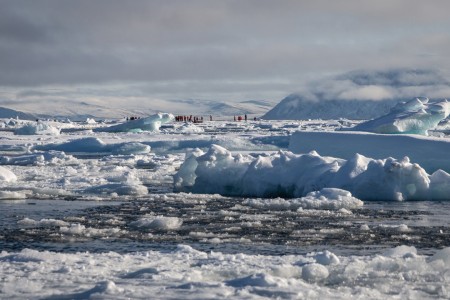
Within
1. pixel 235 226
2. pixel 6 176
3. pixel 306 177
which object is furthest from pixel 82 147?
pixel 235 226

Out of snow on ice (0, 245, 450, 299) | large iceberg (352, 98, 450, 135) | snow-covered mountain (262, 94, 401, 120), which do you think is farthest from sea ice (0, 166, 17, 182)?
snow-covered mountain (262, 94, 401, 120)

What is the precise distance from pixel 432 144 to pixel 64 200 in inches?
321

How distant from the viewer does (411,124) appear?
28.4 metres

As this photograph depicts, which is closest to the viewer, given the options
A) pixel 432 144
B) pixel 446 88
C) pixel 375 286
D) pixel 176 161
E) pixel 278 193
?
pixel 375 286

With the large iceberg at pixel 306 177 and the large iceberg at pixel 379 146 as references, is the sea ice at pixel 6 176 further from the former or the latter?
the large iceberg at pixel 379 146

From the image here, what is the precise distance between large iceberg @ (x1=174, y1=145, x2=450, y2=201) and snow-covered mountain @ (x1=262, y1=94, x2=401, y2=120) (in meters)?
143

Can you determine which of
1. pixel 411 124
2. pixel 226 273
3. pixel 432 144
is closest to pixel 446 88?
pixel 411 124

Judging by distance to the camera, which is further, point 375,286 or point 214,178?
point 214,178

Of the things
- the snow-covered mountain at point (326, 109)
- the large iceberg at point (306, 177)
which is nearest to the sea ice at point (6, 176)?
the large iceberg at point (306, 177)

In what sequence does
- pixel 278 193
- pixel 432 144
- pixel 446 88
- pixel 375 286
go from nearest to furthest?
pixel 375 286, pixel 278 193, pixel 432 144, pixel 446 88

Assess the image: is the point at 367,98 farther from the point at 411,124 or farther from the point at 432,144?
the point at 432,144

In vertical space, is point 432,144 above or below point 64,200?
above

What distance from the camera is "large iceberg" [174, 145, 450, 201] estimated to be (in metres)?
14.0

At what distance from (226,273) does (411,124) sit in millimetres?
22771
